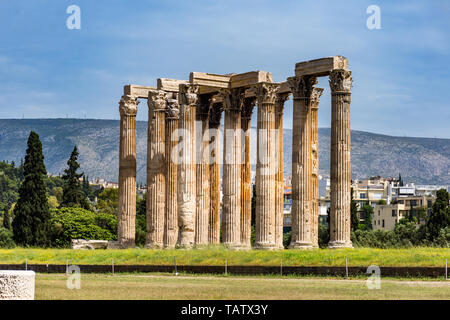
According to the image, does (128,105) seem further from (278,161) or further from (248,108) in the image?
(278,161)

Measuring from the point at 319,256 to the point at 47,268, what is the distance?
17.7 metres

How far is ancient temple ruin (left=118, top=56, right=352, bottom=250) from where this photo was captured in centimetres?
6316

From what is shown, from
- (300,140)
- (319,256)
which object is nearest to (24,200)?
(300,140)

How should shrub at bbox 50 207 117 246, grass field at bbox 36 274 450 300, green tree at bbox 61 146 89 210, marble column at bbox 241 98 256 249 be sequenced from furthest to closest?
1. green tree at bbox 61 146 89 210
2. shrub at bbox 50 207 117 246
3. marble column at bbox 241 98 256 249
4. grass field at bbox 36 274 450 300

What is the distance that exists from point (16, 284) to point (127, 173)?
1944 inches

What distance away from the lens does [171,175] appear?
77.6m

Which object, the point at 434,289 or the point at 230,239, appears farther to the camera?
the point at 230,239

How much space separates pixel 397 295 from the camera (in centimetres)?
3844

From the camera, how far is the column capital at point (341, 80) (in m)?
62.2

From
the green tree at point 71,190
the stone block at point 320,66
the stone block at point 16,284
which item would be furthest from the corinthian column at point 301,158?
the green tree at point 71,190

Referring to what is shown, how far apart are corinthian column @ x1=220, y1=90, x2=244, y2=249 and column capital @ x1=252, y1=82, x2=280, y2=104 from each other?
3.94m

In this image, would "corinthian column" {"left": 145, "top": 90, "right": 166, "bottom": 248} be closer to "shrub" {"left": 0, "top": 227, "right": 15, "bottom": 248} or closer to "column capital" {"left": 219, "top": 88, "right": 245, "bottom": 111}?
"column capital" {"left": 219, "top": 88, "right": 245, "bottom": 111}

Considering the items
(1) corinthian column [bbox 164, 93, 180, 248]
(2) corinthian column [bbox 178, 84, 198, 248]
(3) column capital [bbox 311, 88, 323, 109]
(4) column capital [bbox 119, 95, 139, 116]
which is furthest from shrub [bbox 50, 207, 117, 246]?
(3) column capital [bbox 311, 88, 323, 109]
